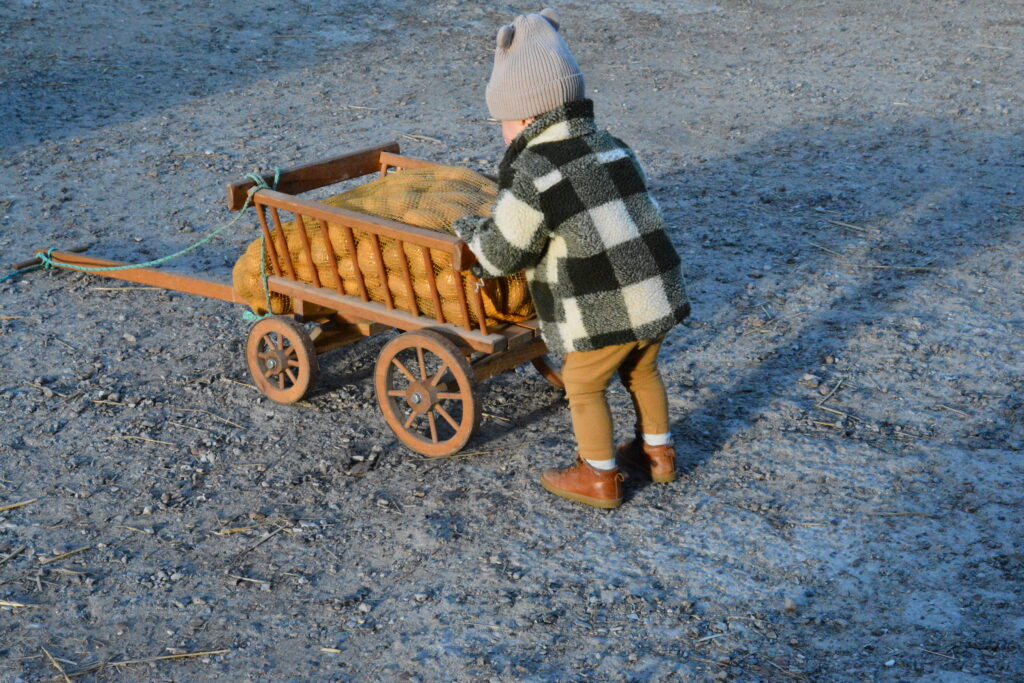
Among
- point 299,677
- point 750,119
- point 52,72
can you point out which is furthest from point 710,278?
point 52,72

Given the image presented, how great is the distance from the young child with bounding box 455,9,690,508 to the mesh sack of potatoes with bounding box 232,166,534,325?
0.30 m

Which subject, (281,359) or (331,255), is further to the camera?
(281,359)

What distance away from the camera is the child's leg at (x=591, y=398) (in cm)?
412

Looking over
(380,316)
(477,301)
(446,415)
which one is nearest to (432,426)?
(446,415)

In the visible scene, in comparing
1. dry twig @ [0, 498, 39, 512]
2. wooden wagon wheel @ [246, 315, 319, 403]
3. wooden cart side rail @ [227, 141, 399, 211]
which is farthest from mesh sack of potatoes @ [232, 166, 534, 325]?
dry twig @ [0, 498, 39, 512]

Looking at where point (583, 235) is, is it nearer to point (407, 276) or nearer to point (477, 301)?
point (477, 301)

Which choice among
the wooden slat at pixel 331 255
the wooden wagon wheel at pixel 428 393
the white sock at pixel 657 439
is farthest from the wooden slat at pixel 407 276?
the white sock at pixel 657 439

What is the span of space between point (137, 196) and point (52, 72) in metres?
2.90

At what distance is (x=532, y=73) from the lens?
3.92 m

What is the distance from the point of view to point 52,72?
952cm

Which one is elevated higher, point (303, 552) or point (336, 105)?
point (336, 105)

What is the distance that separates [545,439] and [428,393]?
60 centimetres

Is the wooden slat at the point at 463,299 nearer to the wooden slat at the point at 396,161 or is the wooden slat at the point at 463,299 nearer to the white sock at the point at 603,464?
the white sock at the point at 603,464

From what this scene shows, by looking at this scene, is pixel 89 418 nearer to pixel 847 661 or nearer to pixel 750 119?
pixel 847 661
